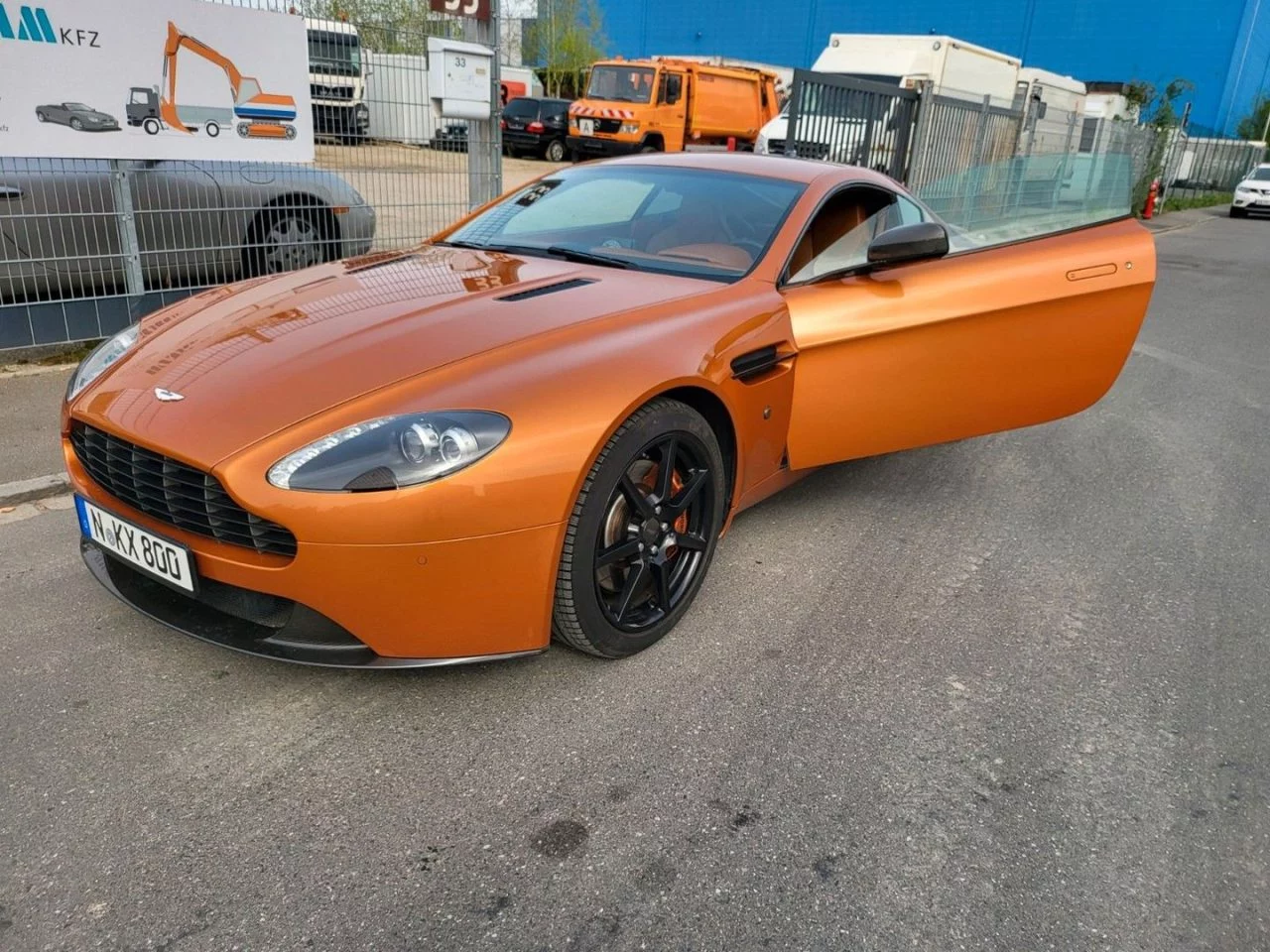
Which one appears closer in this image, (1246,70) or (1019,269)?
(1019,269)

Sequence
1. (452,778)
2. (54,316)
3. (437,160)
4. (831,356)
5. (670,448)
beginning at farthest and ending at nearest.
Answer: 1. (437,160)
2. (54,316)
3. (831,356)
4. (670,448)
5. (452,778)

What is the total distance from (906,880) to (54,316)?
5.50 metres

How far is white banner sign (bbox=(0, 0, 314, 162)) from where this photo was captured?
16.4 feet

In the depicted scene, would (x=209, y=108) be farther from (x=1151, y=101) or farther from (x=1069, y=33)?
(x=1069, y=33)

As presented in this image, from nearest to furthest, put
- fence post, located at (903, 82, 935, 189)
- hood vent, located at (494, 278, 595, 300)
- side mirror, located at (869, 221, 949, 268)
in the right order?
hood vent, located at (494, 278, 595, 300) < side mirror, located at (869, 221, 949, 268) < fence post, located at (903, 82, 935, 189)

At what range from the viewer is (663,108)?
22.1 meters

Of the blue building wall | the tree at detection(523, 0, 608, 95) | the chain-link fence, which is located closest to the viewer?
the chain-link fence

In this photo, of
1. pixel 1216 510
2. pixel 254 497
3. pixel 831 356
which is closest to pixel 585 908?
pixel 254 497

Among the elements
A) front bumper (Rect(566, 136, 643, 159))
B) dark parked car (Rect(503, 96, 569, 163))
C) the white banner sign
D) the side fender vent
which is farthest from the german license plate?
dark parked car (Rect(503, 96, 569, 163))

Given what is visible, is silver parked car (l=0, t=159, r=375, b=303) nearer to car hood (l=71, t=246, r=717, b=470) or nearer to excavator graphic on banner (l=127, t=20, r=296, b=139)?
excavator graphic on banner (l=127, t=20, r=296, b=139)

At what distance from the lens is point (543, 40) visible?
4212cm

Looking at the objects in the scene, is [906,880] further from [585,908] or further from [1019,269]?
[1019,269]

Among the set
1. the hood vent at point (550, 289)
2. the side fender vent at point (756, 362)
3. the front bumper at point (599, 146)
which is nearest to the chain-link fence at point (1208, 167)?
the front bumper at point (599, 146)

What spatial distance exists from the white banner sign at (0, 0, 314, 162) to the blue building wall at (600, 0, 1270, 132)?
41.0 meters
